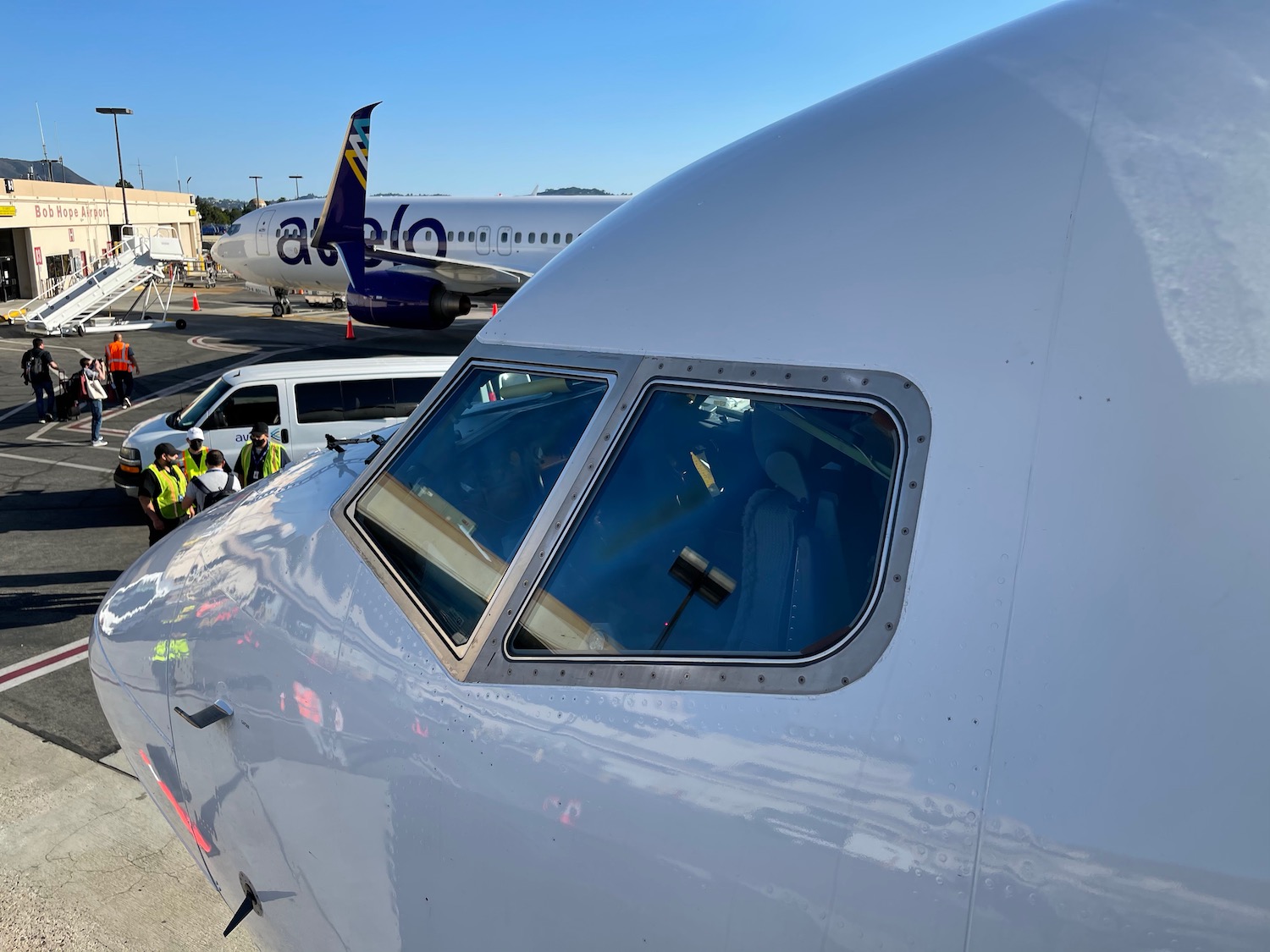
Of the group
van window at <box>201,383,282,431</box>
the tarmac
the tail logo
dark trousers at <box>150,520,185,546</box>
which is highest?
the tail logo

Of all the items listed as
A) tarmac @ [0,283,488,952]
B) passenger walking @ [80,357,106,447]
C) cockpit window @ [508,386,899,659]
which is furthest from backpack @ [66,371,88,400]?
cockpit window @ [508,386,899,659]

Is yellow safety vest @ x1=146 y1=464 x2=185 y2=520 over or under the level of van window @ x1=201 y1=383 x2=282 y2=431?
under

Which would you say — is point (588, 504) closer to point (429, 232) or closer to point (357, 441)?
point (357, 441)

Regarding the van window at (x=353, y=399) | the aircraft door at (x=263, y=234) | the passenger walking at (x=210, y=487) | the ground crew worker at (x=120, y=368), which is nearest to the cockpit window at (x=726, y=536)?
the passenger walking at (x=210, y=487)

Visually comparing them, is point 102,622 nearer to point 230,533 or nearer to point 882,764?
point 230,533

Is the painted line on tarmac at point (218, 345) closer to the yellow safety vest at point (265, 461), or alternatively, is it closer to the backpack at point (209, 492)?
the yellow safety vest at point (265, 461)

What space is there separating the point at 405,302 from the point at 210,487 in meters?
16.6

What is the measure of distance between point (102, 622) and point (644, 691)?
2.84m

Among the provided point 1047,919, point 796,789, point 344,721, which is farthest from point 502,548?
point 1047,919

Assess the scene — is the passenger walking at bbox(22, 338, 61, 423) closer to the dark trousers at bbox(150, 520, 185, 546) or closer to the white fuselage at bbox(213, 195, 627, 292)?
the dark trousers at bbox(150, 520, 185, 546)

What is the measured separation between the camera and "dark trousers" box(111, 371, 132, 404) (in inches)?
742

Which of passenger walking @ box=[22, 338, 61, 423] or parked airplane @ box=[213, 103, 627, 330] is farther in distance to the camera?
parked airplane @ box=[213, 103, 627, 330]

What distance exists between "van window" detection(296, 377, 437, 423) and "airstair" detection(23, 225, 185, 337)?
76.1ft

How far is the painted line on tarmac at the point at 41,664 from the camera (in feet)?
24.4
